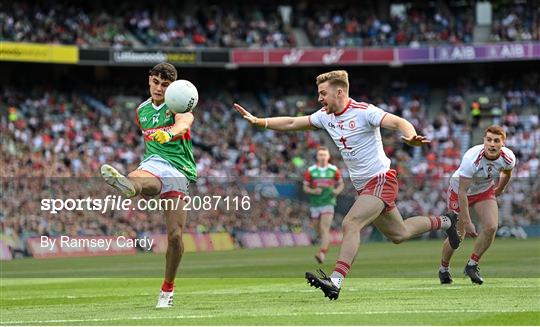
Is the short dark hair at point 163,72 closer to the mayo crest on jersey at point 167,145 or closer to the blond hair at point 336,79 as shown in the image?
the mayo crest on jersey at point 167,145

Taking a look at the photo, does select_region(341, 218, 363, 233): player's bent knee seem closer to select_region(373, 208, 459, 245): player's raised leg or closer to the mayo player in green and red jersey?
select_region(373, 208, 459, 245): player's raised leg

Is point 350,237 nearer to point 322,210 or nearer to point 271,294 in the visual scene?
point 271,294

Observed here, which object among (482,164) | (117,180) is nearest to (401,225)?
(482,164)

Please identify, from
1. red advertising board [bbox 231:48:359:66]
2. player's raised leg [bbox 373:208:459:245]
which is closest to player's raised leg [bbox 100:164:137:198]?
player's raised leg [bbox 373:208:459:245]

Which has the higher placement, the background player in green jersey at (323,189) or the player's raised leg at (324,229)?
the background player in green jersey at (323,189)

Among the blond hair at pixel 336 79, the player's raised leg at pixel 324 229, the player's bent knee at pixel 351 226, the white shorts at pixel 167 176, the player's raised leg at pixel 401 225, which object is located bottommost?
the player's raised leg at pixel 324 229

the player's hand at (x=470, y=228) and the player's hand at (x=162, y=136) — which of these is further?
the player's hand at (x=470, y=228)

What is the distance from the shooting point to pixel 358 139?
12.8 metres

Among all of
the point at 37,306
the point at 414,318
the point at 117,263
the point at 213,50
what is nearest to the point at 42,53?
the point at 213,50

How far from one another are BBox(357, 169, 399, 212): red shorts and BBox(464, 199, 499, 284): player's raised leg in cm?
246

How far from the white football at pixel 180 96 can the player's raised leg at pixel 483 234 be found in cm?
511

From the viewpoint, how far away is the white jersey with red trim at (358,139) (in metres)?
12.7

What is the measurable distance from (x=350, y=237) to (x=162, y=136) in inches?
97.2

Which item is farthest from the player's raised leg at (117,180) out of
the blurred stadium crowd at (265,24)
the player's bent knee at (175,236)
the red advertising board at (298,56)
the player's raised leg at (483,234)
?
the red advertising board at (298,56)
